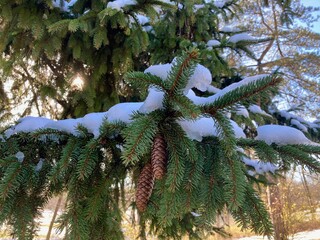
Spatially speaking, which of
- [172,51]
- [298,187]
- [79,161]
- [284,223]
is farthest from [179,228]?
[298,187]

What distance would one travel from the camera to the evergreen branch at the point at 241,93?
734 millimetres

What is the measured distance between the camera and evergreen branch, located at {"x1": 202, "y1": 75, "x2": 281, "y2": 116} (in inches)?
28.9

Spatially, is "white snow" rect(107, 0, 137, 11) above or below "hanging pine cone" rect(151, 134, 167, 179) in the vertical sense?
above

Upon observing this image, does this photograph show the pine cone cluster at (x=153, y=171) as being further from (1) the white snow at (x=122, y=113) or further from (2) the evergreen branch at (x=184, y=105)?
(1) the white snow at (x=122, y=113)

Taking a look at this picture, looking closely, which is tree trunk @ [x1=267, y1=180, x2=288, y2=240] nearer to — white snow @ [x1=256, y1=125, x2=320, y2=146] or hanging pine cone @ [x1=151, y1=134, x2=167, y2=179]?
white snow @ [x1=256, y1=125, x2=320, y2=146]

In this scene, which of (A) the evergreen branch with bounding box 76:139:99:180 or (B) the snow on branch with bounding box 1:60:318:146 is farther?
(A) the evergreen branch with bounding box 76:139:99:180

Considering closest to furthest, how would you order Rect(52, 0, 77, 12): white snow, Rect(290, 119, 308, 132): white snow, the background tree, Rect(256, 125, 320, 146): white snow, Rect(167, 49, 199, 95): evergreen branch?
1. Rect(167, 49, 199, 95): evergreen branch
2. Rect(256, 125, 320, 146): white snow
3. Rect(52, 0, 77, 12): white snow
4. Rect(290, 119, 308, 132): white snow
5. the background tree

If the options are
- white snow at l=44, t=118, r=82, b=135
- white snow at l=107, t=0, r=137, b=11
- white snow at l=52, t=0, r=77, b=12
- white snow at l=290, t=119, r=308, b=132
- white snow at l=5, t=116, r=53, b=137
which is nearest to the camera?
white snow at l=44, t=118, r=82, b=135

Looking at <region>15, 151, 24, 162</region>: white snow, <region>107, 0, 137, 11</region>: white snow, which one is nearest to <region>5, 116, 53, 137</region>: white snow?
<region>15, 151, 24, 162</region>: white snow

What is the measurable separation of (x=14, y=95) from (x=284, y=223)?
23.7 feet

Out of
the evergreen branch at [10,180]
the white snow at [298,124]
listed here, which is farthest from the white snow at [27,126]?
the white snow at [298,124]

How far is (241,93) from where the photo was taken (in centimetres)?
77

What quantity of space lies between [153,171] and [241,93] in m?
0.29

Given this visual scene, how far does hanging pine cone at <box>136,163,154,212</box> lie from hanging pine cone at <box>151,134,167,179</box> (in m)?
0.06
